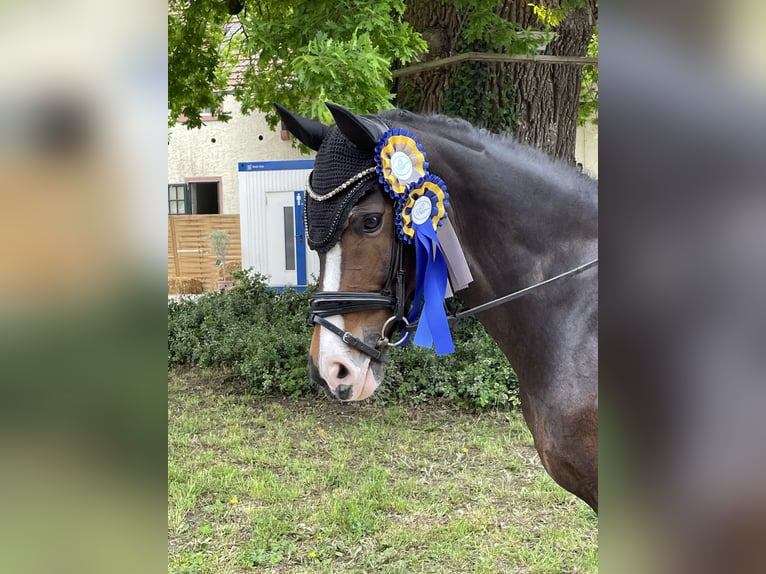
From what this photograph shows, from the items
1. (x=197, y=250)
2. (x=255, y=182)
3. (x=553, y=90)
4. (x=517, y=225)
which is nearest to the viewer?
(x=517, y=225)

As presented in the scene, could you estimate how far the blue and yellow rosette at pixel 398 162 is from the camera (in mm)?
2035

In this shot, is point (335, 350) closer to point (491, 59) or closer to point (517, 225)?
point (517, 225)


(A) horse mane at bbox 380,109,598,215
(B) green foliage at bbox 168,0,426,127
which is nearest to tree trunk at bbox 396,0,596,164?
(B) green foliage at bbox 168,0,426,127

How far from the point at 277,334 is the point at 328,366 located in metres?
5.33

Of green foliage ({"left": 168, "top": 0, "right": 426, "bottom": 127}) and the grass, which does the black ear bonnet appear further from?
the grass

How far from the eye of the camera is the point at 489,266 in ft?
7.17

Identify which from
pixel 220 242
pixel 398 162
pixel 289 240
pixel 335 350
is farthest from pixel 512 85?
pixel 220 242

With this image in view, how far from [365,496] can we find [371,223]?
284cm

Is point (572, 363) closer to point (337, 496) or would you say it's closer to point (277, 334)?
point (337, 496)
